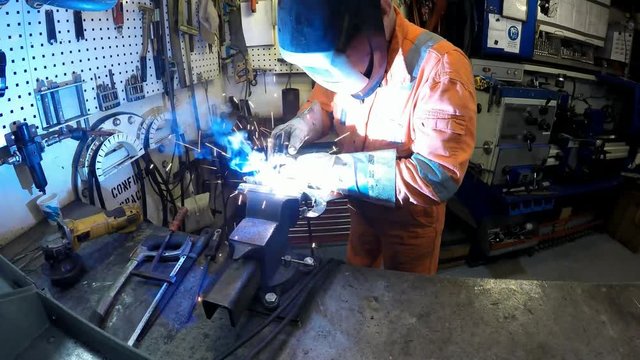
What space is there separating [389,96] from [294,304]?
36.6 inches

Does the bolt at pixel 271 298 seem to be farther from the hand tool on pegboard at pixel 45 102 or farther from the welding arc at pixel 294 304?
the hand tool on pegboard at pixel 45 102

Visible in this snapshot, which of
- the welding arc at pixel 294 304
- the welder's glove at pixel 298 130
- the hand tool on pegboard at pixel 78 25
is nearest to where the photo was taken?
→ the welding arc at pixel 294 304

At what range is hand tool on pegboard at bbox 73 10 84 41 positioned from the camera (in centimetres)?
138

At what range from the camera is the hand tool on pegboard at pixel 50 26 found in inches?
49.4

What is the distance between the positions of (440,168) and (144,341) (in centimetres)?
103

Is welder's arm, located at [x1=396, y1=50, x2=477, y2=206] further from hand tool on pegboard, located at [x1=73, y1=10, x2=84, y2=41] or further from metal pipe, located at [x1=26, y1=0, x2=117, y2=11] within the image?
hand tool on pegboard, located at [x1=73, y1=10, x2=84, y2=41]

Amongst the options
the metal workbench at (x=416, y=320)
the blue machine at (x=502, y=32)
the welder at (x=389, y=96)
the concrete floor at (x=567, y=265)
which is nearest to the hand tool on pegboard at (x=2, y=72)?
the metal workbench at (x=416, y=320)

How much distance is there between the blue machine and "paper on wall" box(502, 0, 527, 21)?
0.10 feet

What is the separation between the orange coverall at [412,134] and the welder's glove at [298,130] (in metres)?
0.08

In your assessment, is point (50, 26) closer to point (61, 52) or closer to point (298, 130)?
point (61, 52)

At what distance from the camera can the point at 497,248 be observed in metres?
3.22

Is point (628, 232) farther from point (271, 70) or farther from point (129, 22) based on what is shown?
point (129, 22)

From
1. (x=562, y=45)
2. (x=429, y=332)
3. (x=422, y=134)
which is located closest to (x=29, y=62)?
(x=422, y=134)

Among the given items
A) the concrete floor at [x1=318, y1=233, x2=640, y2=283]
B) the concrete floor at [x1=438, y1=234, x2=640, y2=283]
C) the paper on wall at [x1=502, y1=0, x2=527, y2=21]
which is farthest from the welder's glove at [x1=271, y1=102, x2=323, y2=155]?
the paper on wall at [x1=502, y1=0, x2=527, y2=21]
